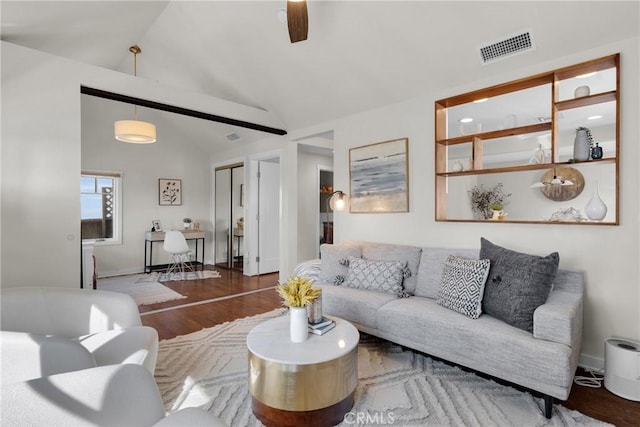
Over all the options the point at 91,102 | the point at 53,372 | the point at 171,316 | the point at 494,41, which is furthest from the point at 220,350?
the point at 91,102

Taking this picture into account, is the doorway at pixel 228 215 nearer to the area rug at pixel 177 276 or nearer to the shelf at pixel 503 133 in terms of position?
the area rug at pixel 177 276

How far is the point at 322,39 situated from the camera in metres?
3.06

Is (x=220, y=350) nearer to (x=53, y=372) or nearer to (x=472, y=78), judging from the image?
(x=53, y=372)

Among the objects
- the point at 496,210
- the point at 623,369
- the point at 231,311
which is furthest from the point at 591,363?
the point at 231,311

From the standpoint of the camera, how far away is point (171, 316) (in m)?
3.61

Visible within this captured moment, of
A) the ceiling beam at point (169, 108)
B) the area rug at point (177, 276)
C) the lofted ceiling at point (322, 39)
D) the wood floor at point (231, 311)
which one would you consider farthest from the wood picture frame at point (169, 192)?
the ceiling beam at point (169, 108)

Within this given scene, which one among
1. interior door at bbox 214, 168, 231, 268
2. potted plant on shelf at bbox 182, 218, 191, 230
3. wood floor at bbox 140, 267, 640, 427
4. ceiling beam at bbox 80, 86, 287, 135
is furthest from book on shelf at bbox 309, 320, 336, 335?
potted plant on shelf at bbox 182, 218, 191, 230

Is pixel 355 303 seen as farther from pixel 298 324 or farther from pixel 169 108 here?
pixel 169 108

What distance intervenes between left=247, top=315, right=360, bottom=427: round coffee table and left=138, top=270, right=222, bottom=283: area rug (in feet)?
13.7

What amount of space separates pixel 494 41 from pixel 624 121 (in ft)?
3.56

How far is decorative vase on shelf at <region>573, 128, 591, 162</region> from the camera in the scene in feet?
7.77

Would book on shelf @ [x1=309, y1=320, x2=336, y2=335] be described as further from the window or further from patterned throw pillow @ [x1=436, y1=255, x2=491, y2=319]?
the window

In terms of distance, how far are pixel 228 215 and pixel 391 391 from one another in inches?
222

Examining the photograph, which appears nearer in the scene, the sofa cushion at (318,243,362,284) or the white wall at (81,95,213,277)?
the sofa cushion at (318,243,362,284)
